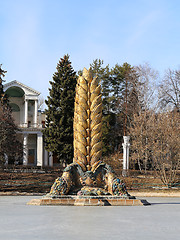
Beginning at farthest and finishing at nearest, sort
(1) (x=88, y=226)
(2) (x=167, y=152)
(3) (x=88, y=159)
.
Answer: (2) (x=167, y=152) < (3) (x=88, y=159) < (1) (x=88, y=226)

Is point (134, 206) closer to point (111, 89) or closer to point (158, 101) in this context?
point (158, 101)

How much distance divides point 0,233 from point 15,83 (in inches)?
1729

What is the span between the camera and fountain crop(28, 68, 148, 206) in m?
11.1

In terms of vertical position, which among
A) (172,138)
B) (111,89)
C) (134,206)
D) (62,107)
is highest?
(111,89)

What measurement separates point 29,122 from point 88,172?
42.2 metres

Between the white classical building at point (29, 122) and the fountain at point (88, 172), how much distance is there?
34.4 m

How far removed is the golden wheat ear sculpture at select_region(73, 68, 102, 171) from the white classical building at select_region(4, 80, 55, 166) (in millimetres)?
34358

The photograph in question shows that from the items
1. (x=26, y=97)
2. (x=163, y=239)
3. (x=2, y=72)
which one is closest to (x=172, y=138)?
(x=163, y=239)

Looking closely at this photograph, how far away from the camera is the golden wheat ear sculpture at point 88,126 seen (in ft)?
39.3

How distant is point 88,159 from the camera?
39.4ft

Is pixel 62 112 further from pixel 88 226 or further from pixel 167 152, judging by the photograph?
pixel 88 226

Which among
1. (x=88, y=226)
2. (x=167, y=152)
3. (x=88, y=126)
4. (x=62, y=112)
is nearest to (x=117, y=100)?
(x=62, y=112)

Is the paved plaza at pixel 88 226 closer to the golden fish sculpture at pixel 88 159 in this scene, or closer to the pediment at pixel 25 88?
the golden fish sculpture at pixel 88 159

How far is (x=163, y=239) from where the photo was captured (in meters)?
5.56
